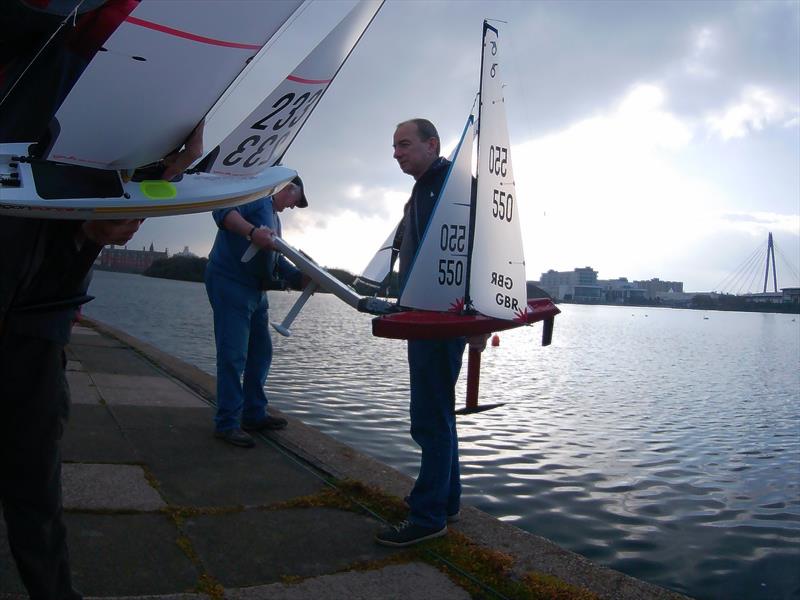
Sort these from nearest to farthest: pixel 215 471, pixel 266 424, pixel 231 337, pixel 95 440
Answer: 1. pixel 215 471
2. pixel 95 440
3. pixel 231 337
4. pixel 266 424

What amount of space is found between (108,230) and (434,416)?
1802mm

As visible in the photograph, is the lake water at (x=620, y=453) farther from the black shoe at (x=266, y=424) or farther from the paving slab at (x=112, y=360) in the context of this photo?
the paving slab at (x=112, y=360)

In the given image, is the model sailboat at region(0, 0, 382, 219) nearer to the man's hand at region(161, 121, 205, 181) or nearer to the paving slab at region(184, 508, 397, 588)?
the man's hand at region(161, 121, 205, 181)

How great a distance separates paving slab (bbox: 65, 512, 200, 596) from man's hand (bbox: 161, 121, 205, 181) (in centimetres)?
150

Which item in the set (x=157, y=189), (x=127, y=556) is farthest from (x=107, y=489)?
(x=157, y=189)

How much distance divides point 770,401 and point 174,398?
10.9 metres

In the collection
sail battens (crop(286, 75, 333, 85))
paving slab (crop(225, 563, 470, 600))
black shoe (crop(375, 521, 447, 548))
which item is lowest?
paving slab (crop(225, 563, 470, 600))

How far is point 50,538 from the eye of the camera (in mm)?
1914

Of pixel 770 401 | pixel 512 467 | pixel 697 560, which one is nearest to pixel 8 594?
pixel 697 560

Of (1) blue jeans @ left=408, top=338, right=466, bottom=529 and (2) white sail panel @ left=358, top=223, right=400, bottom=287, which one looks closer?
(1) blue jeans @ left=408, top=338, right=466, bottom=529

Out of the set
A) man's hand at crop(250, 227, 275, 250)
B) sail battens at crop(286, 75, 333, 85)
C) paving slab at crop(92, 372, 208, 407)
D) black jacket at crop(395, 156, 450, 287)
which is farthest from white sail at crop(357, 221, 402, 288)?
paving slab at crop(92, 372, 208, 407)

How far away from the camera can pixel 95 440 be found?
4.21 metres

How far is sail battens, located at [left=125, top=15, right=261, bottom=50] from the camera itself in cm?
170

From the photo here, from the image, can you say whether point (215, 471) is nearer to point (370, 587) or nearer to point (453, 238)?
point (370, 587)
